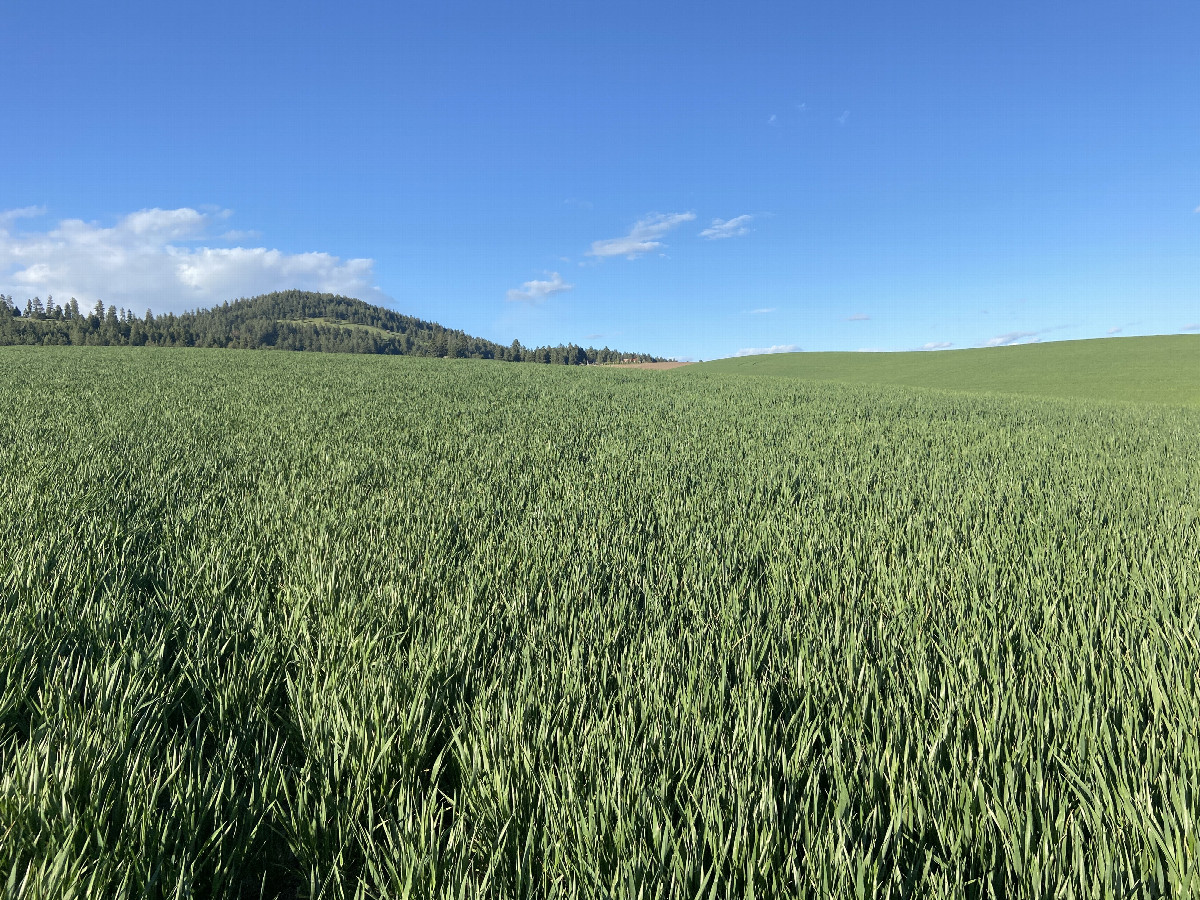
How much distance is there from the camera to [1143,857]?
1.23 m

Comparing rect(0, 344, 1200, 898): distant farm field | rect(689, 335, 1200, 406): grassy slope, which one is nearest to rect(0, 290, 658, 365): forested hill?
rect(689, 335, 1200, 406): grassy slope

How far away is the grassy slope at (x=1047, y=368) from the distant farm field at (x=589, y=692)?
30883 millimetres

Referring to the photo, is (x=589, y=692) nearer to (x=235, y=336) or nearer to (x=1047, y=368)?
(x=1047, y=368)

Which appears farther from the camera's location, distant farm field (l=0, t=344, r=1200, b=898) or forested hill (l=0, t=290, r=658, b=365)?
forested hill (l=0, t=290, r=658, b=365)

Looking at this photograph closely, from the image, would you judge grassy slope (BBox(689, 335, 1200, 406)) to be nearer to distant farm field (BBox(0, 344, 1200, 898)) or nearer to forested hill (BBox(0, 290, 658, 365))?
distant farm field (BBox(0, 344, 1200, 898))

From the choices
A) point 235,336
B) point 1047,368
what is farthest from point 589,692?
point 235,336

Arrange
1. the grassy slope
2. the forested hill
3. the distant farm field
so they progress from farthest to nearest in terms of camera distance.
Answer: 1. the forested hill
2. the grassy slope
3. the distant farm field

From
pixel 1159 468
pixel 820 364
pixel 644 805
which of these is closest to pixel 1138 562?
pixel 644 805

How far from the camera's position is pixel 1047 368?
38.6m

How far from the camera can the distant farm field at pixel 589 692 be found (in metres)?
1.23

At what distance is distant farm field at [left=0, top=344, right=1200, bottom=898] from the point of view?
1233 mm

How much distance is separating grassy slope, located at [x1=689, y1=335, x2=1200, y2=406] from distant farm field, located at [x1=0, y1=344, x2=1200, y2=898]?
30883mm

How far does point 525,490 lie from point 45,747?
3560mm

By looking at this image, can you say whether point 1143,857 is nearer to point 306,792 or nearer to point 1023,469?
point 306,792
